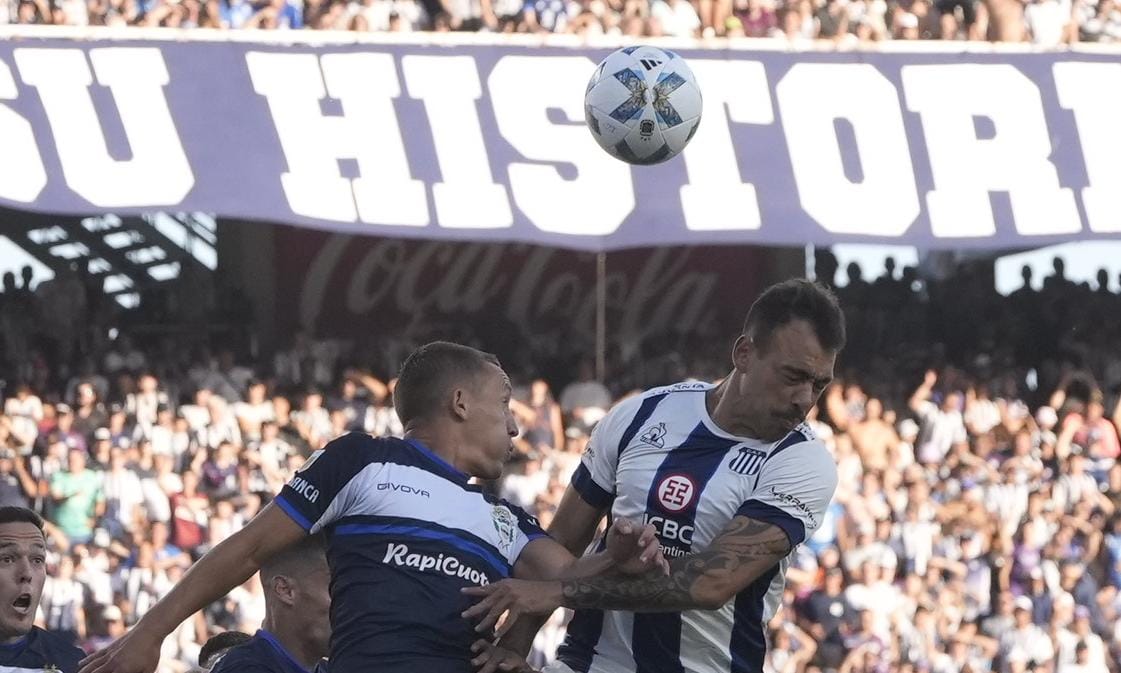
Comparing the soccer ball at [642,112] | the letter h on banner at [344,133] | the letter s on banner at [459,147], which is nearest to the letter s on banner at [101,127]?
the letter h on banner at [344,133]

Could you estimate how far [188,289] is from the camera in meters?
21.2

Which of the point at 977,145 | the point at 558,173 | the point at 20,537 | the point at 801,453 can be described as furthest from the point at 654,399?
the point at 977,145

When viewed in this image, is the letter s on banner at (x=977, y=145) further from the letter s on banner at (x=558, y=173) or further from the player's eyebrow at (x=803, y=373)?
the player's eyebrow at (x=803, y=373)

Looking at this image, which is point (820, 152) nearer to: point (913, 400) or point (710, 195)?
point (710, 195)

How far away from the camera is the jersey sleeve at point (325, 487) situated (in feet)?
17.3

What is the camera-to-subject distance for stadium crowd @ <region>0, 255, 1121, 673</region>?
16.6 m

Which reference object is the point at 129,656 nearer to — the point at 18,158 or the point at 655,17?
the point at 18,158

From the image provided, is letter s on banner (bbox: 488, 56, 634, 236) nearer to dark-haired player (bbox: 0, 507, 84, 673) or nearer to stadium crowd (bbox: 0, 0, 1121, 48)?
stadium crowd (bbox: 0, 0, 1121, 48)

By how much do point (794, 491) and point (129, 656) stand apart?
1994mm

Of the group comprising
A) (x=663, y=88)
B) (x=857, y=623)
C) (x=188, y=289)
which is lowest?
(x=857, y=623)

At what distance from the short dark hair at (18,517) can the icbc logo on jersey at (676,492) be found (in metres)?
2.35

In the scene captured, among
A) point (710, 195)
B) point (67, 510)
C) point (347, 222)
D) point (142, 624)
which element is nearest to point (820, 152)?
point (710, 195)

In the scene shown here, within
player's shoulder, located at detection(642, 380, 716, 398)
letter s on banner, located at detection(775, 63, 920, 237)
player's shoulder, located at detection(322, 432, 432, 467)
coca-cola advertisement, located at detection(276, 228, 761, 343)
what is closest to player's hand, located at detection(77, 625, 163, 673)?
player's shoulder, located at detection(322, 432, 432, 467)

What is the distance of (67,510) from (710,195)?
21.6 ft
